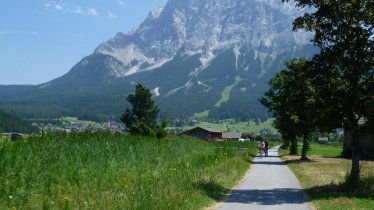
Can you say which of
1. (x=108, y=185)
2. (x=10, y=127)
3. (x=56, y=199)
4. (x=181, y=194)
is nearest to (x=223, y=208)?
(x=181, y=194)

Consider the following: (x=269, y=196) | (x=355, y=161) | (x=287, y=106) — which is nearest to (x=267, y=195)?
(x=269, y=196)

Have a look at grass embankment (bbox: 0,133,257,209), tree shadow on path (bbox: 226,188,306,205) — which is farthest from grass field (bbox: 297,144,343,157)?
grass embankment (bbox: 0,133,257,209)

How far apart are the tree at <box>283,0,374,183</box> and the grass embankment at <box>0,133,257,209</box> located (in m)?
5.64

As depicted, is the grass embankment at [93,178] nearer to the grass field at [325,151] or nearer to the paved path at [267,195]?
the paved path at [267,195]

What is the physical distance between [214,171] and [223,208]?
35.4 ft

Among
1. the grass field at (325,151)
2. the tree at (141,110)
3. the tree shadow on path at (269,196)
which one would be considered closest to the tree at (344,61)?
the tree shadow on path at (269,196)

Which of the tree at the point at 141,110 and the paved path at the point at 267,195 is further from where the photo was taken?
the tree at the point at 141,110

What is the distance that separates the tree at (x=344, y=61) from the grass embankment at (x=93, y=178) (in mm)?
5638

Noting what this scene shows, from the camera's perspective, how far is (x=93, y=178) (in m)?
16.2

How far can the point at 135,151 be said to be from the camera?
24703 millimetres

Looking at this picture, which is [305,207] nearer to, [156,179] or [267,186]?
[156,179]

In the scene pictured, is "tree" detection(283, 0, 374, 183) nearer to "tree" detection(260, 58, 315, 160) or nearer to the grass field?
"tree" detection(260, 58, 315, 160)

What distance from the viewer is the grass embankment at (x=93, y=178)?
12.9 metres

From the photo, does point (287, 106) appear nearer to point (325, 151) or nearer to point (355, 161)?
point (355, 161)
